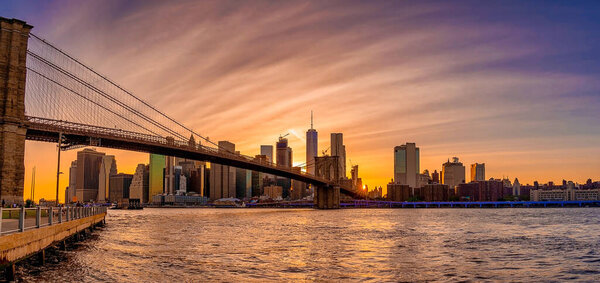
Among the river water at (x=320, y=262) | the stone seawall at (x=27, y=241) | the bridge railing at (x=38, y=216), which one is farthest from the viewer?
the river water at (x=320, y=262)

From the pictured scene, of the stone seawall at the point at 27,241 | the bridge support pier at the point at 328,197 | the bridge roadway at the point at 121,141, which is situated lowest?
the bridge support pier at the point at 328,197

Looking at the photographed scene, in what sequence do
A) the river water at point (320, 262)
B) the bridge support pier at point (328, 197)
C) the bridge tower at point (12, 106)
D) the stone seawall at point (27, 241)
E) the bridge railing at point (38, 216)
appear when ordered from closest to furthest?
1. the stone seawall at point (27, 241)
2. the bridge railing at point (38, 216)
3. the river water at point (320, 262)
4. the bridge tower at point (12, 106)
5. the bridge support pier at point (328, 197)

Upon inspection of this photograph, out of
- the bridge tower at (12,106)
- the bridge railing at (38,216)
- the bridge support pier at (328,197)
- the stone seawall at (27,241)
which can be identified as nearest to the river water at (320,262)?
the stone seawall at (27,241)

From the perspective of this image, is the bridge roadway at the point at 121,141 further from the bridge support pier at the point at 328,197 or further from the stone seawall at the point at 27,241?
the bridge support pier at the point at 328,197

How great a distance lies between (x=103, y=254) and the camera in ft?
94.7

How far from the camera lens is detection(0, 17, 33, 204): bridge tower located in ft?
168

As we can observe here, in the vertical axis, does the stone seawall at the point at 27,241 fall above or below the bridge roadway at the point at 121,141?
below

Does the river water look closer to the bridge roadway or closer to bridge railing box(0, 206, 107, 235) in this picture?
bridge railing box(0, 206, 107, 235)

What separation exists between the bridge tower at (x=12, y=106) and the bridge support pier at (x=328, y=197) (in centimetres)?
11980

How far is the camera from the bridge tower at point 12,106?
51188mm

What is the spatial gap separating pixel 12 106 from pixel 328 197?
124m

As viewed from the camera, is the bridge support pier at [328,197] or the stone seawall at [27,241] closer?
the stone seawall at [27,241]

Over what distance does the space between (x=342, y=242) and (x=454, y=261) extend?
12.5m

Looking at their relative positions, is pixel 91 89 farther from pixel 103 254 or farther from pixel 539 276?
pixel 539 276
